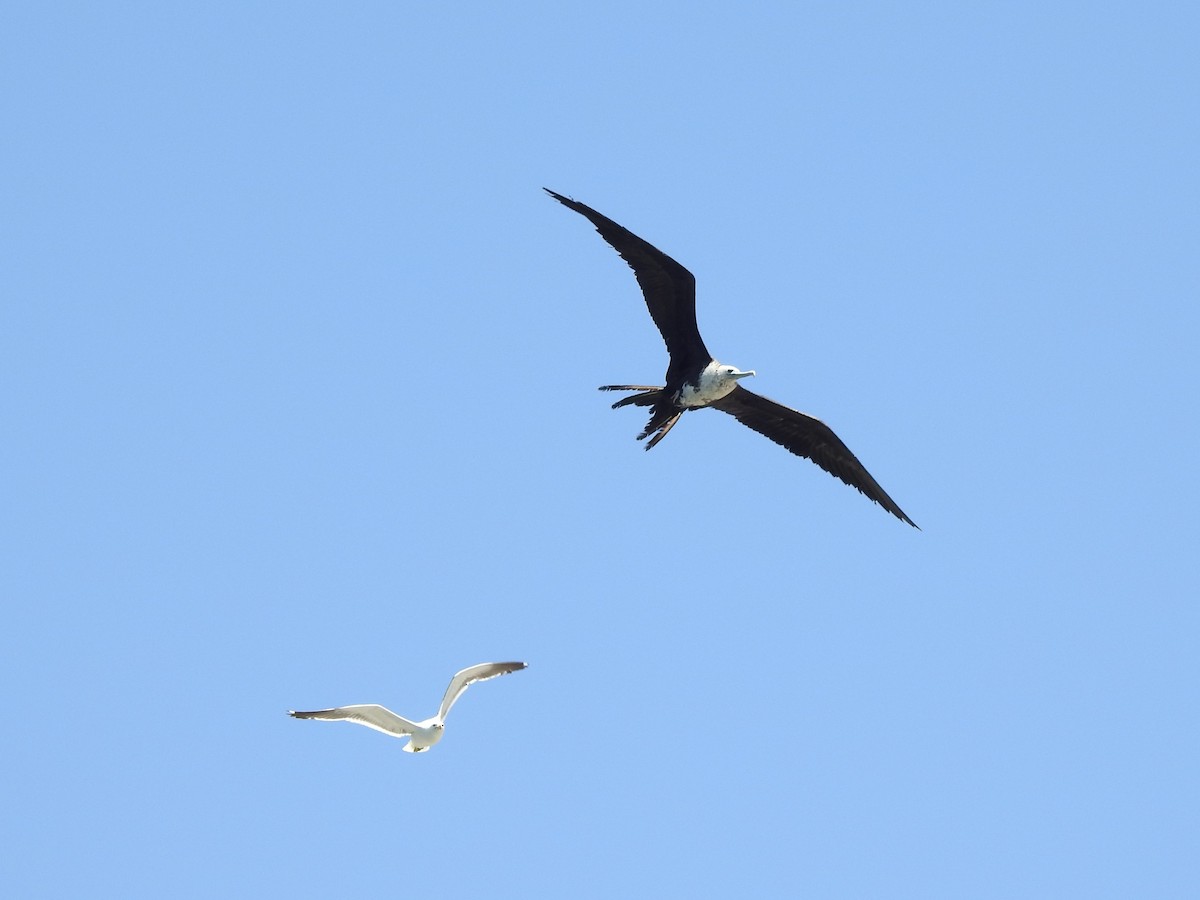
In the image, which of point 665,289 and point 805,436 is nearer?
point 665,289

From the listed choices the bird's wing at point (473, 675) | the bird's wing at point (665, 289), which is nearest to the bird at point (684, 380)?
the bird's wing at point (665, 289)

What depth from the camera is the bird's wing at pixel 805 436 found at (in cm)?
2098

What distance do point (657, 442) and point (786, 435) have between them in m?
2.67

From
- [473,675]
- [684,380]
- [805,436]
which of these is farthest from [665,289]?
[473,675]

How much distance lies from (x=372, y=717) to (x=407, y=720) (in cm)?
41

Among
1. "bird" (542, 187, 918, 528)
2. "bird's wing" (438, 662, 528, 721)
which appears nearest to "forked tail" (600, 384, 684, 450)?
"bird" (542, 187, 918, 528)

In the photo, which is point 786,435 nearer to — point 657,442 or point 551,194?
point 657,442

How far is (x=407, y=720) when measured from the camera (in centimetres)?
1897

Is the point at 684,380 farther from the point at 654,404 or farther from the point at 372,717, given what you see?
the point at 372,717

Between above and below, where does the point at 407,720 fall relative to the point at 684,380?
below

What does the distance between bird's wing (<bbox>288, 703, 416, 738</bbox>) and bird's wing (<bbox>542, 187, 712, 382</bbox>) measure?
17.1 feet

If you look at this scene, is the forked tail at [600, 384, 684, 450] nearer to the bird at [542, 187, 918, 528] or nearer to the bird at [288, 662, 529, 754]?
the bird at [542, 187, 918, 528]

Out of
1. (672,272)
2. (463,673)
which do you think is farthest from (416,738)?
(672,272)

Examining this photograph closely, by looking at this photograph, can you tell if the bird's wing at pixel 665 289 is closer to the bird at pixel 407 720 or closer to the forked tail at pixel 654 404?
the forked tail at pixel 654 404
